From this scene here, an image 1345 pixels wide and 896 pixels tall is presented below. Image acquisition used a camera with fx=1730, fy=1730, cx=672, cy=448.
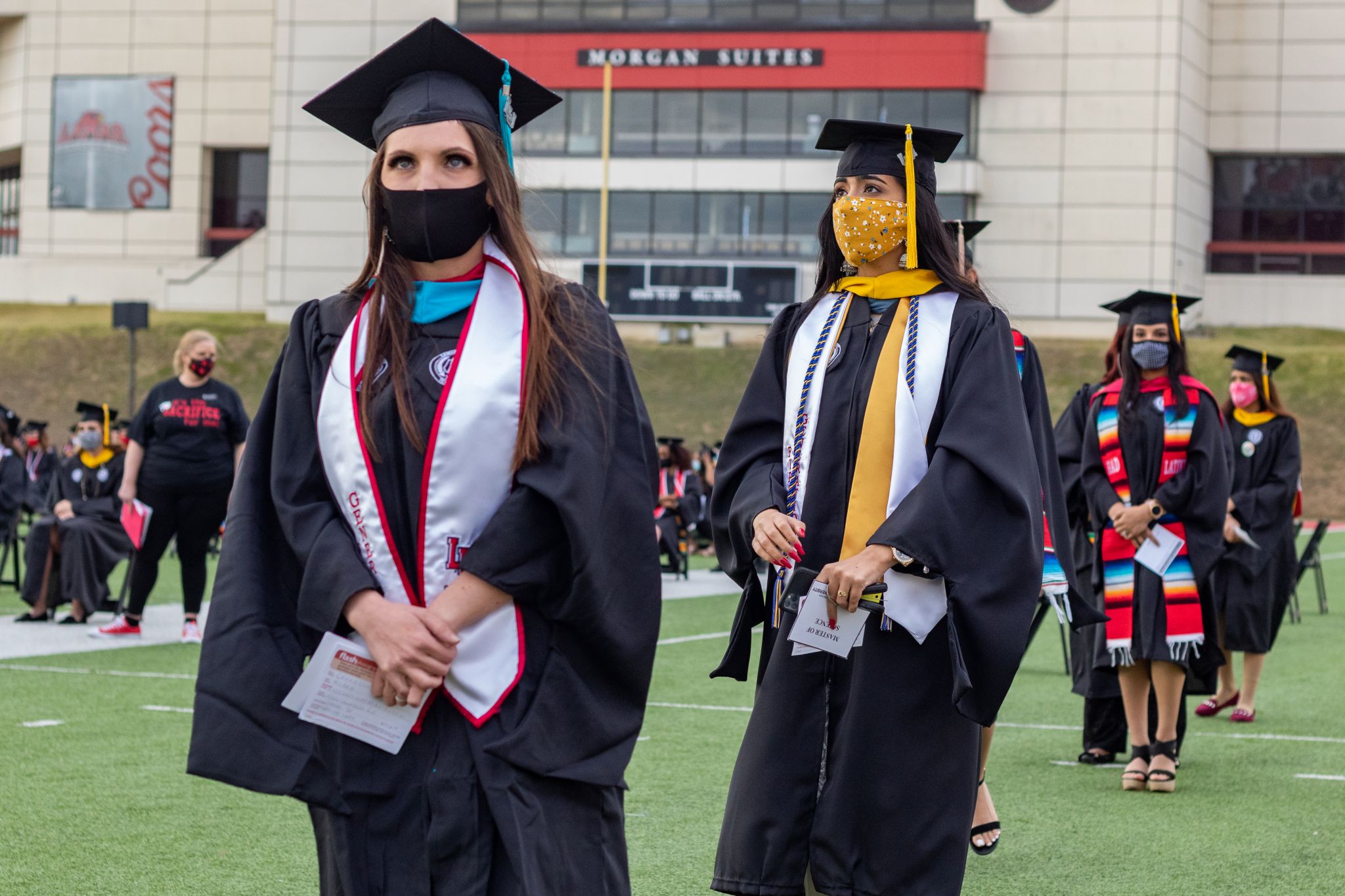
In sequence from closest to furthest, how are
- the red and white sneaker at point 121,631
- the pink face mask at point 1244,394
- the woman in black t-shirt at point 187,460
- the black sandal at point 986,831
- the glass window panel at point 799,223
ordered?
the black sandal at point 986,831, the pink face mask at point 1244,394, the woman in black t-shirt at point 187,460, the red and white sneaker at point 121,631, the glass window panel at point 799,223

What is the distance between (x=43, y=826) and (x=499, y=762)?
3.82 meters

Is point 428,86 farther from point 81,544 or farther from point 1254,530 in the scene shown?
point 81,544

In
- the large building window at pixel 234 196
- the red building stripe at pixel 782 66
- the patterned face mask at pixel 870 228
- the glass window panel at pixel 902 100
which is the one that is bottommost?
the patterned face mask at pixel 870 228

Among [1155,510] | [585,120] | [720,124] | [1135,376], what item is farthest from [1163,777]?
[585,120]

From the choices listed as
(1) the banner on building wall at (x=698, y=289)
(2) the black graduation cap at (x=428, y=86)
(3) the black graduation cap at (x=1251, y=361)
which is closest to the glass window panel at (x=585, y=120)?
(1) the banner on building wall at (x=698, y=289)

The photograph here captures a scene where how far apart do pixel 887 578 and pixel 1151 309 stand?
3949mm

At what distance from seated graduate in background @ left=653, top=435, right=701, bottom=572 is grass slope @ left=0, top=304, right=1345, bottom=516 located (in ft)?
61.9

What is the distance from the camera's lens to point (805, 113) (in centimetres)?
4841

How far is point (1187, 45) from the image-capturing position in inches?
1908

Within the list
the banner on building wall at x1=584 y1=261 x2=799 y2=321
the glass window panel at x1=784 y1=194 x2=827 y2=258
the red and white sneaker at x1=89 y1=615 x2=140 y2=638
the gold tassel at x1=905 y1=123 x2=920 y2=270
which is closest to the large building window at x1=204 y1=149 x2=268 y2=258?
the banner on building wall at x1=584 y1=261 x2=799 y2=321

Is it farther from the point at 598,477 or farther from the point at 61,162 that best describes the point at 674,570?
the point at 61,162

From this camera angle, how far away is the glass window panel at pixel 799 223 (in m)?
48.1

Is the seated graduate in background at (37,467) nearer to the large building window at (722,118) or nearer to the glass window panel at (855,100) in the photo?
the large building window at (722,118)

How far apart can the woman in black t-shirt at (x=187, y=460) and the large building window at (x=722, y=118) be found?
37701 millimetres
